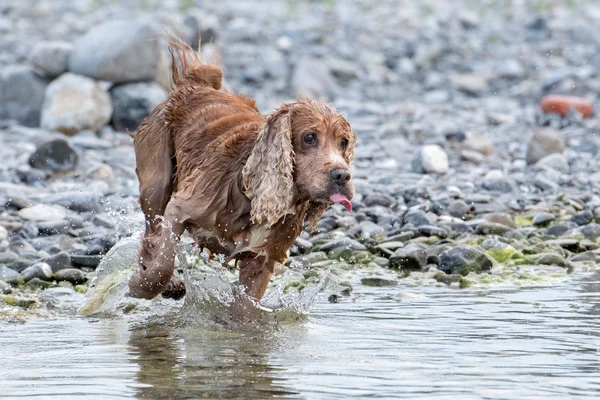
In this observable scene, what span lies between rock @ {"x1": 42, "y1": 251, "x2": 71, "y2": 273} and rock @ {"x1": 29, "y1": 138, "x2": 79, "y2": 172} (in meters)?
3.95

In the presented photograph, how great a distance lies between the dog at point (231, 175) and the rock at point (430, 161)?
16.4 ft

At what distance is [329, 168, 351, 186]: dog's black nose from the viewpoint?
19.7 ft

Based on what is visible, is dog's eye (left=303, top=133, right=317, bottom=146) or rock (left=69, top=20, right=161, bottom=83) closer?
dog's eye (left=303, top=133, right=317, bottom=146)

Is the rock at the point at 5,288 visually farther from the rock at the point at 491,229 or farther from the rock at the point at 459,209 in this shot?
the rock at the point at 459,209

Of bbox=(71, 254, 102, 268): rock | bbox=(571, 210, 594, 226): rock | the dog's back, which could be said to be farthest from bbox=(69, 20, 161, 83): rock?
the dog's back

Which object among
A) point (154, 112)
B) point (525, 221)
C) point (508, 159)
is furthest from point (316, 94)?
point (154, 112)

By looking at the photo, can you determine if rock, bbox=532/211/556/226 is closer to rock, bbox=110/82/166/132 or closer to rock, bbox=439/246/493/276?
rock, bbox=439/246/493/276

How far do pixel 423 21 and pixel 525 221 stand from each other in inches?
644

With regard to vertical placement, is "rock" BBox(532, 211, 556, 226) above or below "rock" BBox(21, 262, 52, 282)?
above

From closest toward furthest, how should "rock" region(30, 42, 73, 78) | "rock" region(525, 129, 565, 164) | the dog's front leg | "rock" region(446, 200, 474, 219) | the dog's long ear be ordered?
the dog's long ear → the dog's front leg → "rock" region(446, 200, 474, 219) → "rock" region(525, 129, 565, 164) → "rock" region(30, 42, 73, 78)

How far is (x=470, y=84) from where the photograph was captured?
67.9 feet

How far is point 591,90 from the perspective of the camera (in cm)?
1942

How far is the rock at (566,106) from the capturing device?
1712 centimetres

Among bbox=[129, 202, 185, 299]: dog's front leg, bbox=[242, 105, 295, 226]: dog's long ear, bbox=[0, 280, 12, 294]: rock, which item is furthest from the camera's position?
bbox=[0, 280, 12, 294]: rock
